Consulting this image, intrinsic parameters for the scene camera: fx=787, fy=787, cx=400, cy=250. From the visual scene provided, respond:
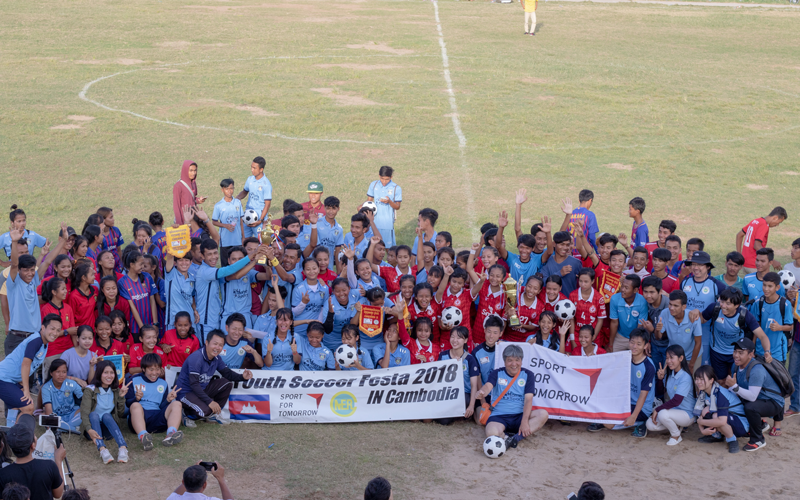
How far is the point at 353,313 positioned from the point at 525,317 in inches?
87.7

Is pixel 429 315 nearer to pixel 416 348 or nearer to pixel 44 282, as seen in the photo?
pixel 416 348

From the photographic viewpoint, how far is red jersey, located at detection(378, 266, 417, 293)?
1082cm

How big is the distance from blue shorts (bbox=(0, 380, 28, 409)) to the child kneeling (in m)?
1.11

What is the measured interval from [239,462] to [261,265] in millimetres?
3084

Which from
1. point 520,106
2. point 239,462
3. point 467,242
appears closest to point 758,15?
point 520,106

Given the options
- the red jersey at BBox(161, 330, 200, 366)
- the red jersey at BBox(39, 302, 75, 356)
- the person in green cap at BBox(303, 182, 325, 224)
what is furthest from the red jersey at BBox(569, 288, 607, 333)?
the red jersey at BBox(39, 302, 75, 356)

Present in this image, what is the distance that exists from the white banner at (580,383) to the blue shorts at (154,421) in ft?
13.1

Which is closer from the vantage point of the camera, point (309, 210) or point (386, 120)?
point (309, 210)

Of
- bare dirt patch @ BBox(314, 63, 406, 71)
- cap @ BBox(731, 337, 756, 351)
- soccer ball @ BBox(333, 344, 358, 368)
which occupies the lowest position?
soccer ball @ BBox(333, 344, 358, 368)

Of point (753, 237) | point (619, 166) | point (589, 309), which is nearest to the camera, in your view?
point (589, 309)

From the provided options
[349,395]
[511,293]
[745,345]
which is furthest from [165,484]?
[745,345]

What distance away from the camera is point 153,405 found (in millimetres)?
9023

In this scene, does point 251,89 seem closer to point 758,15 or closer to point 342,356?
point 342,356

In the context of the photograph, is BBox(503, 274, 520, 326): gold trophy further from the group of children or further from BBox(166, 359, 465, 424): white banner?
BBox(166, 359, 465, 424): white banner
